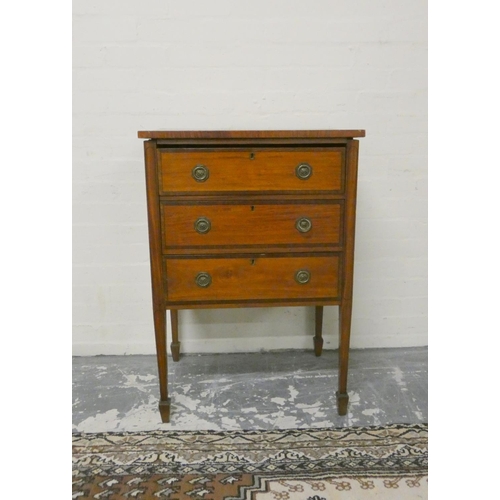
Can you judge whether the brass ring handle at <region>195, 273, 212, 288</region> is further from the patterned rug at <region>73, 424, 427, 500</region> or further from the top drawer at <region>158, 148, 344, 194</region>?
the patterned rug at <region>73, 424, 427, 500</region>

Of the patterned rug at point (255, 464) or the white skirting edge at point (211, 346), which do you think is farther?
the white skirting edge at point (211, 346)

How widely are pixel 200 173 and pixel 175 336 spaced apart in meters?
1.11

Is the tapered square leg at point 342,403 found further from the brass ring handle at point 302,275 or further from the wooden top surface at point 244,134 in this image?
the wooden top surface at point 244,134

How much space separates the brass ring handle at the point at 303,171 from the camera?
174 cm

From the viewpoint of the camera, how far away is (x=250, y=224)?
70.1 inches

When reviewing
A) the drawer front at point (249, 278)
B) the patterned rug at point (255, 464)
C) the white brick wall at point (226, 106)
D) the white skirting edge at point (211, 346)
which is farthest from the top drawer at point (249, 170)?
the white skirting edge at point (211, 346)

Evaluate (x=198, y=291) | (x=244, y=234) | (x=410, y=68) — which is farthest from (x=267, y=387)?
(x=410, y=68)

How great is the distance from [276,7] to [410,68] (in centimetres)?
79

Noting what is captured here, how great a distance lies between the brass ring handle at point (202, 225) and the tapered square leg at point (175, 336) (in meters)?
0.84

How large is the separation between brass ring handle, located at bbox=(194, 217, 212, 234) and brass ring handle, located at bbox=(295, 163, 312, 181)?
40 cm

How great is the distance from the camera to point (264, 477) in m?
1.59

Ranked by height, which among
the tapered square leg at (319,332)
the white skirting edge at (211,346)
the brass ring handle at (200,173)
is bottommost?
the white skirting edge at (211,346)

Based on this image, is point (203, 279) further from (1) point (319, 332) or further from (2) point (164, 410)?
(1) point (319, 332)

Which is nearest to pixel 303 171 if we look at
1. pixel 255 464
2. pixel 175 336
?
pixel 255 464
